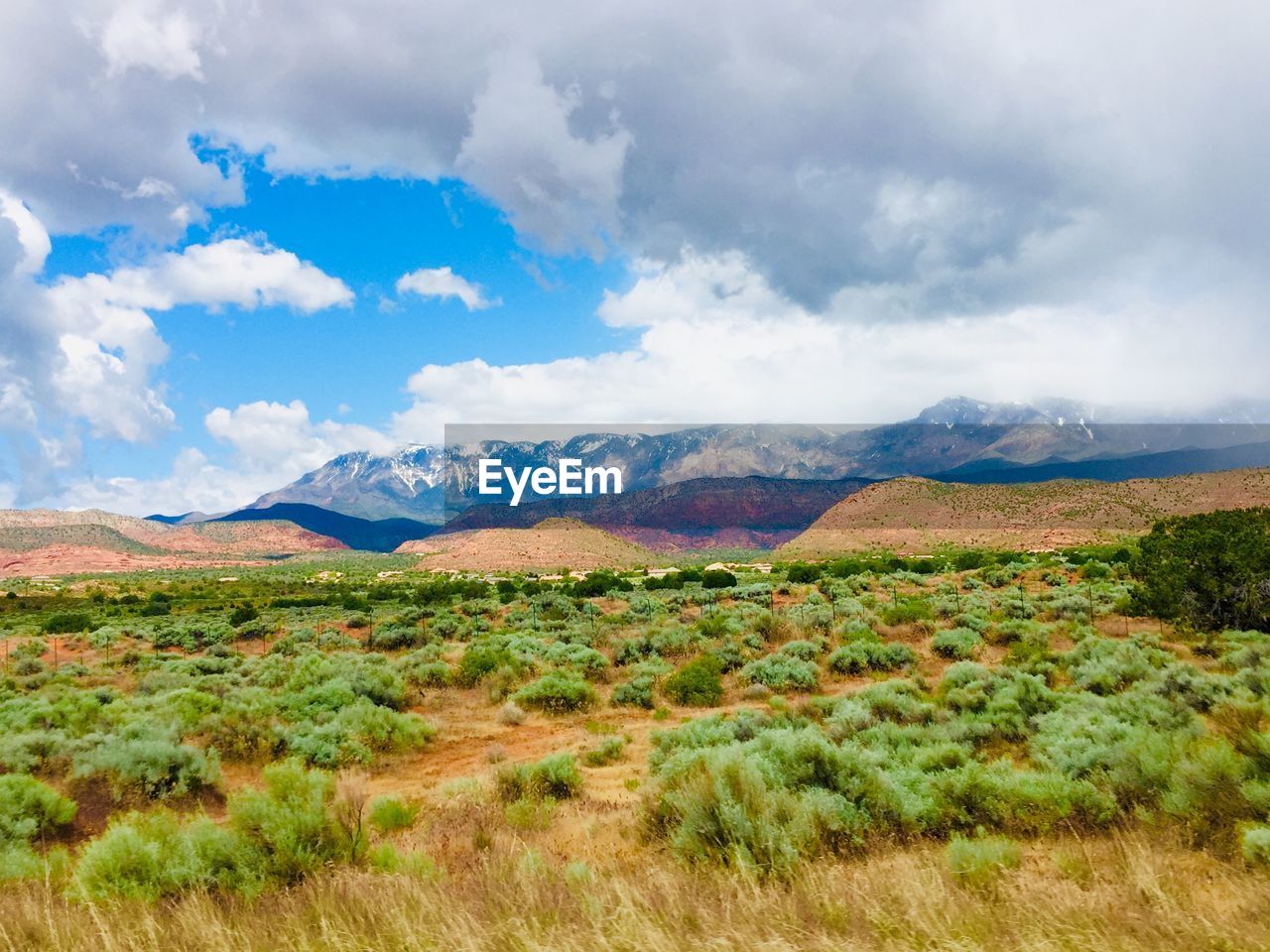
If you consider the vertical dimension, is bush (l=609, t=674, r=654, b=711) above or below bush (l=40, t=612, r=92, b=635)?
above

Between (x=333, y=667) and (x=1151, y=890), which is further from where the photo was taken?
(x=333, y=667)

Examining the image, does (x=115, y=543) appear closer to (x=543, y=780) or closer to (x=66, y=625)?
(x=66, y=625)

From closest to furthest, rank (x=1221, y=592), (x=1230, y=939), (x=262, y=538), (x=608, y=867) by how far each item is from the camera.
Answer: (x=1230, y=939) < (x=608, y=867) < (x=1221, y=592) < (x=262, y=538)

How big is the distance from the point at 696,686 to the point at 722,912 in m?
10.5

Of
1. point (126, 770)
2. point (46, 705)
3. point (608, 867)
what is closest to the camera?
point (608, 867)

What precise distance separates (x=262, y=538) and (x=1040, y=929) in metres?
220

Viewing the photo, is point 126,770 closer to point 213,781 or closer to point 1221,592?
point 213,781

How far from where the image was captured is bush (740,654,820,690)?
14352mm

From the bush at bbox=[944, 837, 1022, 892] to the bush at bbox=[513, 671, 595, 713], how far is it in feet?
33.1

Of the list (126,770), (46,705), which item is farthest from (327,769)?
(46,705)

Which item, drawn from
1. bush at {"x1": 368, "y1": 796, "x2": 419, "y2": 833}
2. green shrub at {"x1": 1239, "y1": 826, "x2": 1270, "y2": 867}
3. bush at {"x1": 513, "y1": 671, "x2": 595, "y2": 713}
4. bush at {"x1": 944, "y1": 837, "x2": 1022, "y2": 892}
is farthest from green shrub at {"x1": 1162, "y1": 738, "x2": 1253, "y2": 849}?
bush at {"x1": 513, "y1": 671, "x2": 595, "y2": 713}

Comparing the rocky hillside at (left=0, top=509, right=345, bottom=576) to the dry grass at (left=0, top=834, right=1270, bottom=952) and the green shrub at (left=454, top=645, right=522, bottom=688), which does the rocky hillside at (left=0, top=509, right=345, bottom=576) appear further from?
the dry grass at (left=0, top=834, right=1270, bottom=952)

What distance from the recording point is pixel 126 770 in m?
8.85

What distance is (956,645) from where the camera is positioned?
632 inches
